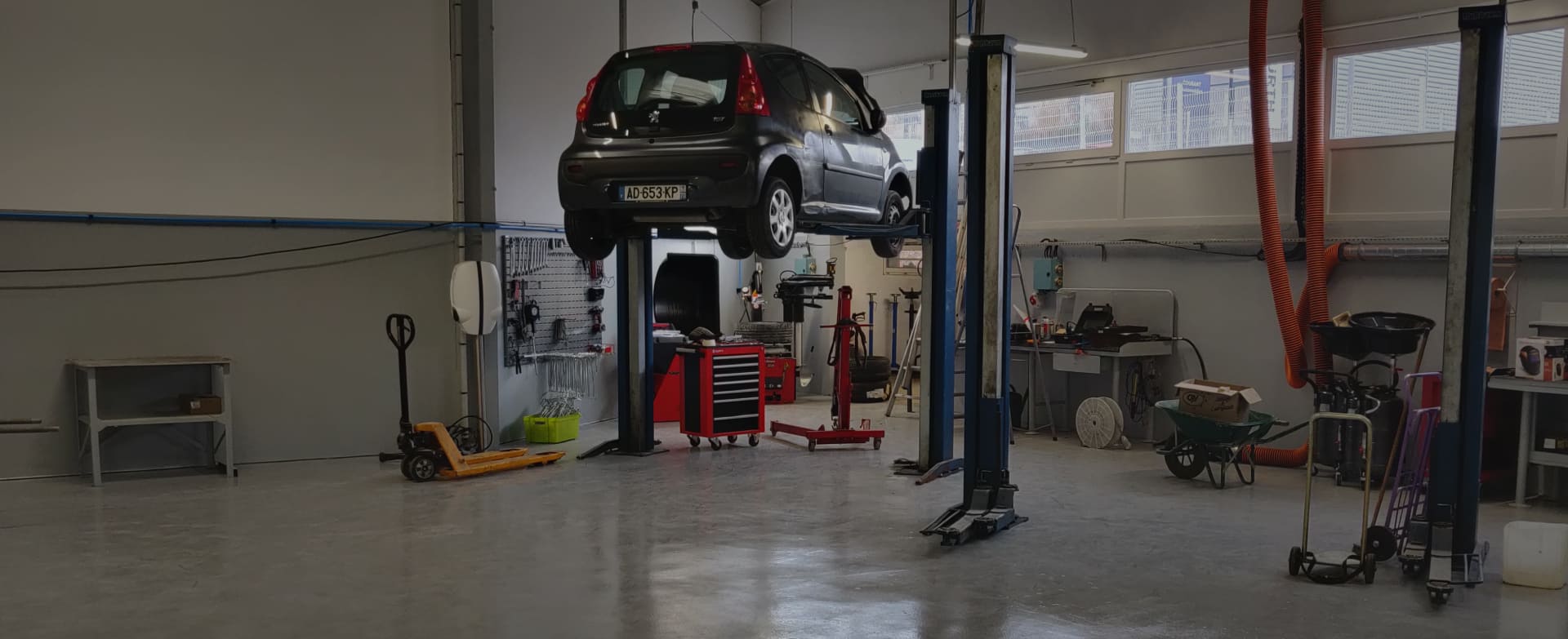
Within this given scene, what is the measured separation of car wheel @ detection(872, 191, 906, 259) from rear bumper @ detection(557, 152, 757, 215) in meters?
1.85

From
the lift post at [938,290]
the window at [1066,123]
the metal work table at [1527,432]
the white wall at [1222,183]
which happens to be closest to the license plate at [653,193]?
the lift post at [938,290]

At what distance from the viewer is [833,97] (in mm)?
6973

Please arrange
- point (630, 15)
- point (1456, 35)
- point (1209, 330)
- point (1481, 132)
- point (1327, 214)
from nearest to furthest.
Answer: point (1481, 132) < point (1456, 35) < point (1327, 214) < point (1209, 330) < point (630, 15)

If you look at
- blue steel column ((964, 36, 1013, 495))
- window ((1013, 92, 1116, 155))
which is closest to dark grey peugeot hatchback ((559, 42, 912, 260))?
blue steel column ((964, 36, 1013, 495))

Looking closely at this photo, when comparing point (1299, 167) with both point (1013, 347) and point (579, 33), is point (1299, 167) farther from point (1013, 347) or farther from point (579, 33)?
point (579, 33)

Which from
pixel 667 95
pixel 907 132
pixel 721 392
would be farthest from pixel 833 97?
pixel 907 132

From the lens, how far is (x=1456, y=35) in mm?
7074

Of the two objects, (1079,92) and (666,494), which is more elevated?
(1079,92)

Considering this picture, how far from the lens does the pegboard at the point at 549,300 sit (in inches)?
344

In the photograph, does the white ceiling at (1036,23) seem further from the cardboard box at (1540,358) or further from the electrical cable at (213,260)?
the electrical cable at (213,260)

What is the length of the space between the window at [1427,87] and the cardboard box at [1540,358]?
1453 mm

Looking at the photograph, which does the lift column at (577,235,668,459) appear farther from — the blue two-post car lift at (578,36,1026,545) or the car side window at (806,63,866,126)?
the car side window at (806,63,866,126)

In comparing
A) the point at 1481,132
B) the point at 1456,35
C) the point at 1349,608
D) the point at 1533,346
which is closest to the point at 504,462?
the point at 1349,608

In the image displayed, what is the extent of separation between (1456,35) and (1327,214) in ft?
4.53
